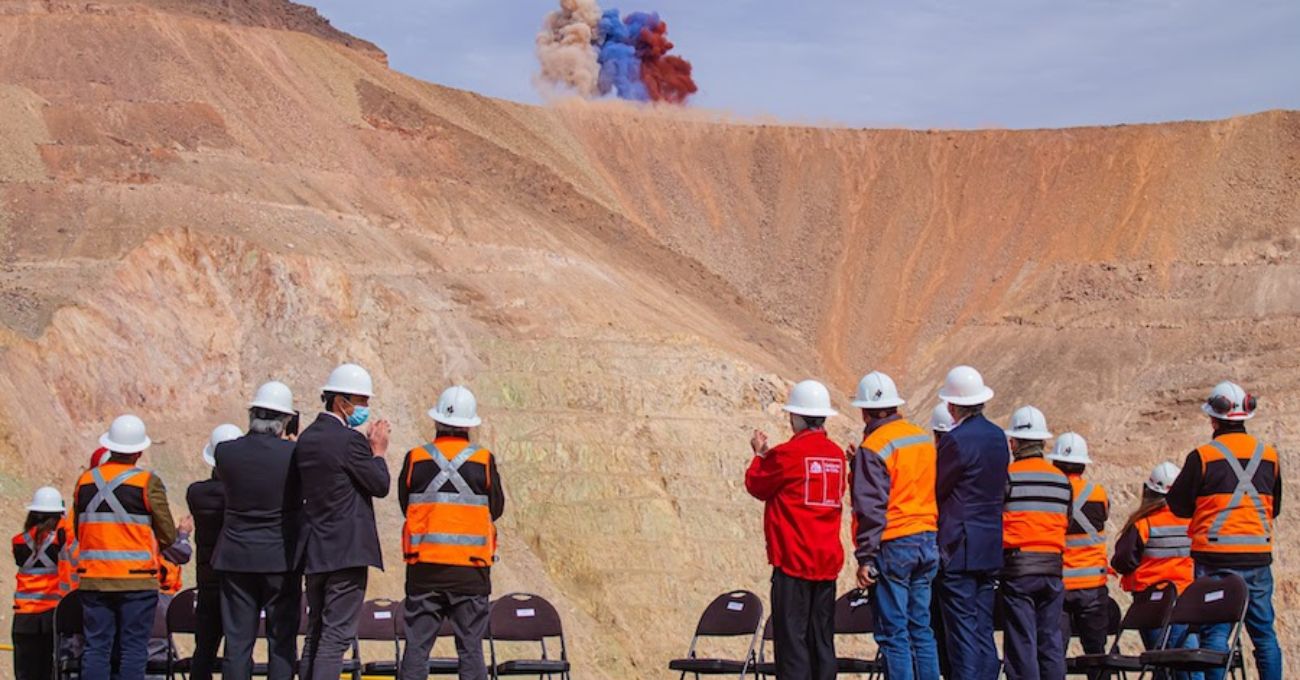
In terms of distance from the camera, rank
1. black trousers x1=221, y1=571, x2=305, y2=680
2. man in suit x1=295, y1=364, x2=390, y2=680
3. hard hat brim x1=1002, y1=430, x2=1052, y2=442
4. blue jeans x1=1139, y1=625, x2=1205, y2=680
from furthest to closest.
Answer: blue jeans x1=1139, y1=625, x2=1205, y2=680 → hard hat brim x1=1002, y1=430, x2=1052, y2=442 → black trousers x1=221, y1=571, x2=305, y2=680 → man in suit x1=295, y1=364, x2=390, y2=680

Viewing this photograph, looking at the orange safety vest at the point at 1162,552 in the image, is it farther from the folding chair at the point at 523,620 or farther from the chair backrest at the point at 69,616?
the chair backrest at the point at 69,616

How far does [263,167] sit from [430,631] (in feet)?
99.3

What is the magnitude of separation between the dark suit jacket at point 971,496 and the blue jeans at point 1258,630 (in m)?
2.15

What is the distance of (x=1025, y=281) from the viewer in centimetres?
5716

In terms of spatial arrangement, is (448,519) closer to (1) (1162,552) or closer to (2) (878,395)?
(2) (878,395)

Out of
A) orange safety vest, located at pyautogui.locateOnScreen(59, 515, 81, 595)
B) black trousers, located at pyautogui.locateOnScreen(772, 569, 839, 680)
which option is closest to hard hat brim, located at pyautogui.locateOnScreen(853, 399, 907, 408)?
black trousers, located at pyautogui.locateOnScreen(772, 569, 839, 680)

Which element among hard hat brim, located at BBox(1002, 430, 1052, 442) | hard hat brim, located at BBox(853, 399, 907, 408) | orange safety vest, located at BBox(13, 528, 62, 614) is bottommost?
orange safety vest, located at BBox(13, 528, 62, 614)

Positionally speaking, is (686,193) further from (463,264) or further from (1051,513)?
(1051,513)

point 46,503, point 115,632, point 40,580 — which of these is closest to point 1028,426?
point 115,632

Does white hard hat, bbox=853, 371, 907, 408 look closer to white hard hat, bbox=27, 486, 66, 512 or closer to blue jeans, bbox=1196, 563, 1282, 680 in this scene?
blue jeans, bbox=1196, 563, 1282, 680

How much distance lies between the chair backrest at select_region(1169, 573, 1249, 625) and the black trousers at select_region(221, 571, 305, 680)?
667 centimetres

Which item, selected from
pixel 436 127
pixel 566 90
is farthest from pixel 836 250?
pixel 566 90

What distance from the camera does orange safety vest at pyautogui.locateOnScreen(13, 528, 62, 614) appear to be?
13.6 meters

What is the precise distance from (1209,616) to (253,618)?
7.13 meters
